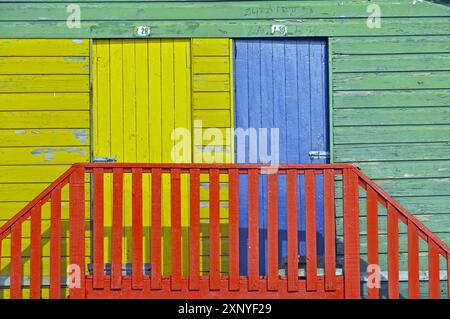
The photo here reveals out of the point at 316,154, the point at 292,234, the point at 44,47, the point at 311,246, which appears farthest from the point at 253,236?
the point at 44,47

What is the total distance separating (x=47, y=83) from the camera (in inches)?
267

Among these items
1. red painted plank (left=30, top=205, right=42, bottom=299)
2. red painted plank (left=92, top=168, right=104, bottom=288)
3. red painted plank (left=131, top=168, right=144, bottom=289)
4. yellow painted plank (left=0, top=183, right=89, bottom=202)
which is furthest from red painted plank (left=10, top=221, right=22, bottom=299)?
yellow painted plank (left=0, top=183, right=89, bottom=202)

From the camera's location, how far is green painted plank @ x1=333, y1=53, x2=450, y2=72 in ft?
22.4

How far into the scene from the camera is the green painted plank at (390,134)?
6809mm

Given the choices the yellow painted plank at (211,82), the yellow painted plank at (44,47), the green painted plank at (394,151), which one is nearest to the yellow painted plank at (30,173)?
the yellow painted plank at (44,47)

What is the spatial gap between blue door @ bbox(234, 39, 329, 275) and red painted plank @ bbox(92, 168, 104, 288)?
1.74 m

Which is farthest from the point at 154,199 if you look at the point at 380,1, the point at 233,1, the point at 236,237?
the point at 380,1

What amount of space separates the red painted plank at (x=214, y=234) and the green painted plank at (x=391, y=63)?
2172 mm

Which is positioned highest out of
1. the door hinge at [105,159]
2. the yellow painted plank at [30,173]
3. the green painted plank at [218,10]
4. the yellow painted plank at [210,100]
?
the green painted plank at [218,10]

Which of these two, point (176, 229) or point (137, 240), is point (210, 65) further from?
point (137, 240)

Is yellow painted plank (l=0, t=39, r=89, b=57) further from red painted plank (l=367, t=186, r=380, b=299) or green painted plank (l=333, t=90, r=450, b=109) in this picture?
red painted plank (l=367, t=186, r=380, b=299)

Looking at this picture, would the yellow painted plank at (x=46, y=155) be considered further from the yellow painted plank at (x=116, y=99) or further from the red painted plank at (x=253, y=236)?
the red painted plank at (x=253, y=236)

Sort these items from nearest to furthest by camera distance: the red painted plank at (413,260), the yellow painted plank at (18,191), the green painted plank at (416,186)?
the red painted plank at (413,260)
the yellow painted plank at (18,191)
the green painted plank at (416,186)
